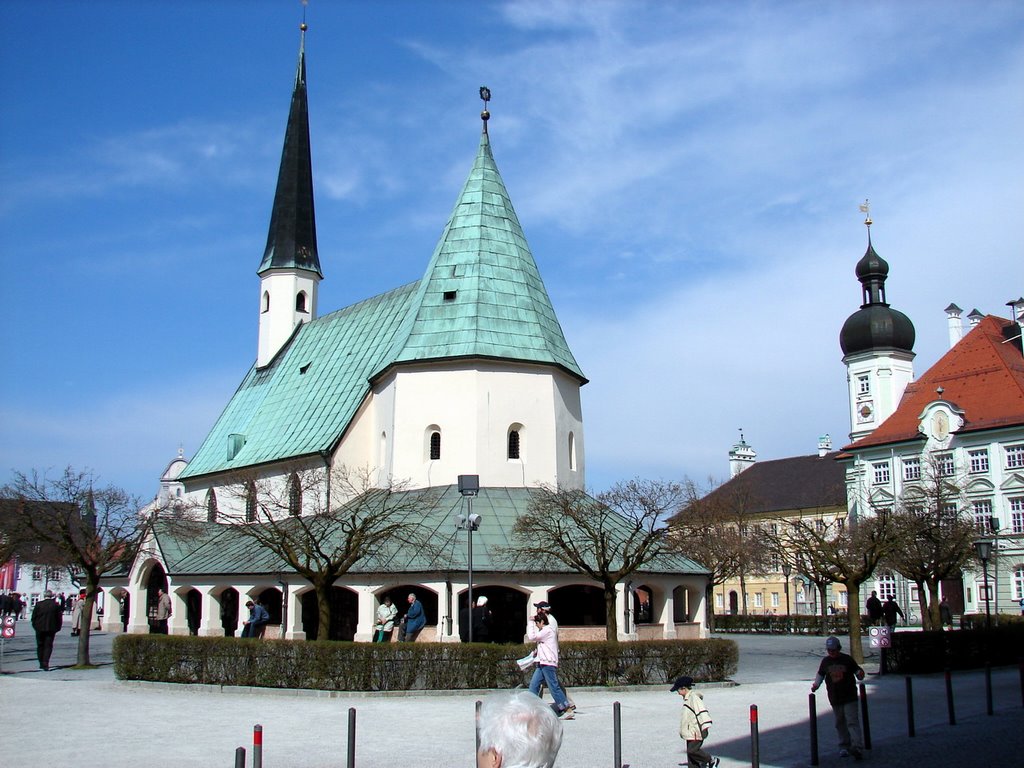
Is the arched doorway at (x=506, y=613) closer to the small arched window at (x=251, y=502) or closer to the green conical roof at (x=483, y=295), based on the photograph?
the green conical roof at (x=483, y=295)

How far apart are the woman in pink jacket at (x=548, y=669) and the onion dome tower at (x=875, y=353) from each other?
64.1 metres

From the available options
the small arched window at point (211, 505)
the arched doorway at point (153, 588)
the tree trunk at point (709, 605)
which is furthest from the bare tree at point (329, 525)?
the tree trunk at point (709, 605)

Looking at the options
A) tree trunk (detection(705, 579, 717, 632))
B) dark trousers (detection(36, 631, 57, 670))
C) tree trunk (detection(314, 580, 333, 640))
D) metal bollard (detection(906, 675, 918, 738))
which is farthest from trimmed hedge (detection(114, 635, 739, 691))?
tree trunk (detection(705, 579, 717, 632))

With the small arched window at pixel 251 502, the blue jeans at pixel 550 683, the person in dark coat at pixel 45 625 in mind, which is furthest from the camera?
the small arched window at pixel 251 502

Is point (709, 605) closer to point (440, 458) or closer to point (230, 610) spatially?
point (440, 458)

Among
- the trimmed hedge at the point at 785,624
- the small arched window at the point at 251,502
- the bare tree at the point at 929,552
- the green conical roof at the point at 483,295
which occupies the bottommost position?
the trimmed hedge at the point at 785,624

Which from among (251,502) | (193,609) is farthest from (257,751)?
(193,609)

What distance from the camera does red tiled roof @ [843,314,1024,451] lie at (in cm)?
5919

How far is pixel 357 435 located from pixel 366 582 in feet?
31.4

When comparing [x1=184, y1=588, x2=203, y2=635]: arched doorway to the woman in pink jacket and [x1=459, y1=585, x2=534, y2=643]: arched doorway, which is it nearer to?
[x1=459, y1=585, x2=534, y2=643]: arched doorway

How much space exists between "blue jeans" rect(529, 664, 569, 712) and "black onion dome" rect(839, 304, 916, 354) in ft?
216

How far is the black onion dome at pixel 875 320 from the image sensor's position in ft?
251

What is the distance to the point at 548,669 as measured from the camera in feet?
54.4

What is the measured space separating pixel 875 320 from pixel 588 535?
5575 centimetres
